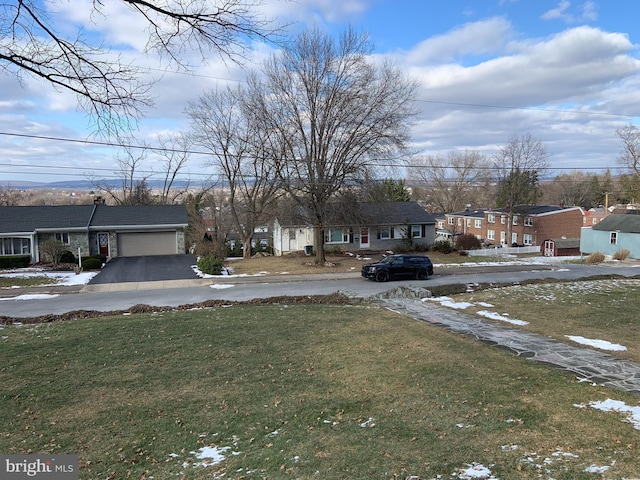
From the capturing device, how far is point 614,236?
44.8 m

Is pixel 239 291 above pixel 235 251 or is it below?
below

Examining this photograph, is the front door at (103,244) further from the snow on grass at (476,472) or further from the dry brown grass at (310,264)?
the snow on grass at (476,472)

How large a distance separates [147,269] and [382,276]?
630 inches

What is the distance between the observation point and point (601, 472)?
4543 millimetres

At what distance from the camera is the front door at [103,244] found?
125 ft

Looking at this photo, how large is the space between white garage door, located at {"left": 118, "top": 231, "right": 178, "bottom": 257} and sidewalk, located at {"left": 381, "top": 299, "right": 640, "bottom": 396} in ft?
96.6

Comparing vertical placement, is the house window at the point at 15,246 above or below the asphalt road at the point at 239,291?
above

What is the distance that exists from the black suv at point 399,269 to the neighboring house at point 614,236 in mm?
27765

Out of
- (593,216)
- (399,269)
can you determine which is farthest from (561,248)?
(399,269)

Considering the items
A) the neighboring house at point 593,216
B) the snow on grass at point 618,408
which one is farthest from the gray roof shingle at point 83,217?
the neighboring house at point 593,216

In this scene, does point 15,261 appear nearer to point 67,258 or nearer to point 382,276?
point 67,258

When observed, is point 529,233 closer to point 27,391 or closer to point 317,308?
point 317,308

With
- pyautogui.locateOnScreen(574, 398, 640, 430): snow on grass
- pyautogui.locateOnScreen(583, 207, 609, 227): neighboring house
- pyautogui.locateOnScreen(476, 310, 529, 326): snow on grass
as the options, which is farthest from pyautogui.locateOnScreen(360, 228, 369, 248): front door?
Answer: pyautogui.locateOnScreen(583, 207, 609, 227): neighboring house

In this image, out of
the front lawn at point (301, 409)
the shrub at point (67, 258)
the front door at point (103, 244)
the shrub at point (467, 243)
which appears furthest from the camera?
the shrub at point (467, 243)
